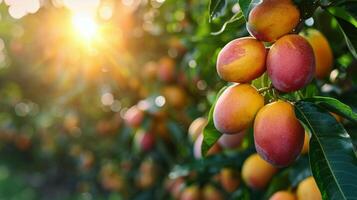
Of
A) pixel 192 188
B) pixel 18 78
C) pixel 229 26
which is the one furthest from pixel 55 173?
pixel 229 26

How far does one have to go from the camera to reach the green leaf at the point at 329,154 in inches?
34.0

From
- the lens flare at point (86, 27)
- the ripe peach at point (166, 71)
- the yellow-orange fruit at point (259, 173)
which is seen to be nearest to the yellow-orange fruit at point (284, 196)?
the yellow-orange fruit at point (259, 173)

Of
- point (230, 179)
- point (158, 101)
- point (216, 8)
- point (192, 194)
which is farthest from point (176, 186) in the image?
point (216, 8)

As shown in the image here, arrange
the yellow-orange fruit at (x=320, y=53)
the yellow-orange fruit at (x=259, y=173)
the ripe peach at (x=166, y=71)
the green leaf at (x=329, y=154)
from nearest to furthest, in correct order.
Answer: the green leaf at (x=329, y=154) → the yellow-orange fruit at (x=320, y=53) → the yellow-orange fruit at (x=259, y=173) → the ripe peach at (x=166, y=71)

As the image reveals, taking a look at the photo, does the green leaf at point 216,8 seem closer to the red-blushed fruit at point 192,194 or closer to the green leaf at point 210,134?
the green leaf at point 210,134

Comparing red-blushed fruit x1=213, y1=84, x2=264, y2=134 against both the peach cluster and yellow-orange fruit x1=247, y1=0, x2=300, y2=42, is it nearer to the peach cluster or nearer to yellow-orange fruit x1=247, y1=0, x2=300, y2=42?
the peach cluster

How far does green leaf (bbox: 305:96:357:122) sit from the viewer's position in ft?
2.99

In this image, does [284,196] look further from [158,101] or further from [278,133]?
[158,101]

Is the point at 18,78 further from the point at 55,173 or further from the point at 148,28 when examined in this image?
the point at 148,28

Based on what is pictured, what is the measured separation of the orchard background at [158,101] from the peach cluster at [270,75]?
0.02m

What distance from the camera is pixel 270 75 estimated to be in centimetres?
93

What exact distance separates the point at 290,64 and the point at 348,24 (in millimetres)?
226

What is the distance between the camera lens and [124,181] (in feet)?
10.4

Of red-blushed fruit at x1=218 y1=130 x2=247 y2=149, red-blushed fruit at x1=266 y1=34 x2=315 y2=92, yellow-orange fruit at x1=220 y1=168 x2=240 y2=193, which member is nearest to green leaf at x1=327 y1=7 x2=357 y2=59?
red-blushed fruit at x1=266 y1=34 x2=315 y2=92
